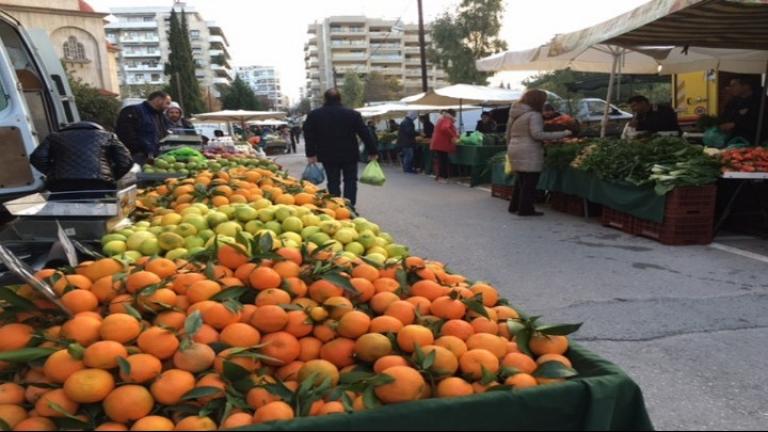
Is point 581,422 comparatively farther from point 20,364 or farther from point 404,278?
point 20,364

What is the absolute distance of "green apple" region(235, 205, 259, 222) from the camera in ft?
10.8

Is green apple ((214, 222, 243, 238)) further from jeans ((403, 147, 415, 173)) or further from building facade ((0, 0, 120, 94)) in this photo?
building facade ((0, 0, 120, 94))

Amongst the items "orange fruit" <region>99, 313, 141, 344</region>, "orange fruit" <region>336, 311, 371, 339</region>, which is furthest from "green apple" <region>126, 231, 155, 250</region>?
"orange fruit" <region>336, 311, 371, 339</region>

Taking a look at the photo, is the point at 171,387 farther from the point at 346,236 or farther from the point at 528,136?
the point at 528,136

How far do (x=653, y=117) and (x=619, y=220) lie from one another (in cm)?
255

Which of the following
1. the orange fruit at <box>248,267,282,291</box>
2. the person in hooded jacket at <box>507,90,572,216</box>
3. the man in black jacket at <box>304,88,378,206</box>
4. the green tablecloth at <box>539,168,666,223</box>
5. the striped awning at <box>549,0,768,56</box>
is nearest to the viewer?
the orange fruit at <box>248,267,282,291</box>

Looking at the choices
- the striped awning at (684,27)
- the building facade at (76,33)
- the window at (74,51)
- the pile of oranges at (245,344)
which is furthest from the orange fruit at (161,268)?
the window at (74,51)

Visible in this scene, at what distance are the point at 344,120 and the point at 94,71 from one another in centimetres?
4308

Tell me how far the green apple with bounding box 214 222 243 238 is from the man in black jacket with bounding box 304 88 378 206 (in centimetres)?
484

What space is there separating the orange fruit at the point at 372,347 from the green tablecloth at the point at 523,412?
1.11 feet

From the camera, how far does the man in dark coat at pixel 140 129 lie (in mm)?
8039

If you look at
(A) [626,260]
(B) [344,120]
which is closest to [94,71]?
(B) [344,120]

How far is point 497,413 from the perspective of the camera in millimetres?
1527

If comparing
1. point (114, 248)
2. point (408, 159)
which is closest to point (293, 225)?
point (114, 248)
